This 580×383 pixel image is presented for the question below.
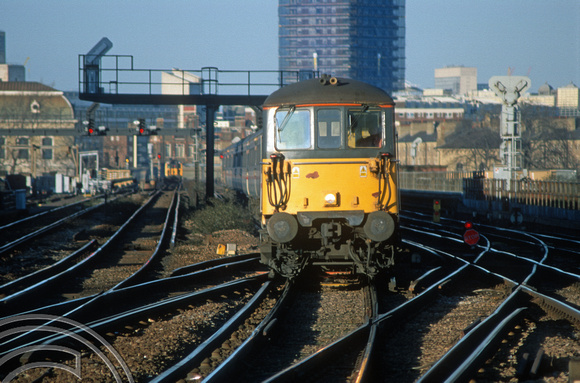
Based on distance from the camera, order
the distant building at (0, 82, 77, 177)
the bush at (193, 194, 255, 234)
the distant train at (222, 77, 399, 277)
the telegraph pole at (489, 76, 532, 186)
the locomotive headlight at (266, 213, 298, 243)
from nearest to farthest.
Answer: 1. the locomotive headlight at (266, 213, 298, 243)
2. the distant train at (222, 77, 399, 277)
3. the bush at (193, 194, 255, 234)
4. the telegraph pole at (489, 76, 532, 186)
5. the distant building at (0, 82, 77, 177)

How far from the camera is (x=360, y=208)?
10570 millimetres

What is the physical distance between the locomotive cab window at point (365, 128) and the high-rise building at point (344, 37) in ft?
591

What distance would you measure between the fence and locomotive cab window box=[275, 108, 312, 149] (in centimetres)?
1395

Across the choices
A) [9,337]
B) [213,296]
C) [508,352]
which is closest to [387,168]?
[213,296]

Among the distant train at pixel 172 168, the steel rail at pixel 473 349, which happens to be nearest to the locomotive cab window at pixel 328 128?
the steel rail at pixel 473 349

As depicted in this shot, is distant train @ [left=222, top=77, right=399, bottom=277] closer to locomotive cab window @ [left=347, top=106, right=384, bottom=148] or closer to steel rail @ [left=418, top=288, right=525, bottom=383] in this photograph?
locomotive cab window @ [left=347, top=106, right=384, bottom=148]

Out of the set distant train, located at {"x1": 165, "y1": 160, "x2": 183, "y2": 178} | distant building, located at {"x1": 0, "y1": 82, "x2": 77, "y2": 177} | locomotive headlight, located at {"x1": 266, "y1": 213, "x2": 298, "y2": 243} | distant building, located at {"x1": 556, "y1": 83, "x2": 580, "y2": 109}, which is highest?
distant building, located at {"x1": 556, "y1": 83, "x2": 580, "y2": 109}

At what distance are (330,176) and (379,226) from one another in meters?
1.12

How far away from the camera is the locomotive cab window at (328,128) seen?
35.0 ft

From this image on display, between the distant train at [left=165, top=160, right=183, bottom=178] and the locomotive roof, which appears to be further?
the distant train at [left=165, top=160, right=183, bottom=178]

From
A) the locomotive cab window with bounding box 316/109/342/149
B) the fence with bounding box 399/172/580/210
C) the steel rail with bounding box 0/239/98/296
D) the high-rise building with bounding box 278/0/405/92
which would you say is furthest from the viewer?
the high-rise building with bounding box 278/0/405/92

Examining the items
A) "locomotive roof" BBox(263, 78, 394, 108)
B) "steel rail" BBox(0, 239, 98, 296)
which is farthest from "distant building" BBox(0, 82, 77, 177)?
"locomotive roof" BBox(263, 78, 394, 108)

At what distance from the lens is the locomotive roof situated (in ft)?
35.0

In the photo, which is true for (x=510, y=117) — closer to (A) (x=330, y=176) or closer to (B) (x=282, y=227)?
(A) (x=330, y=176)
